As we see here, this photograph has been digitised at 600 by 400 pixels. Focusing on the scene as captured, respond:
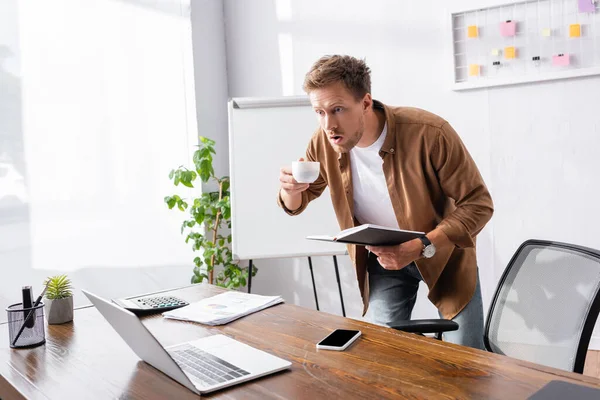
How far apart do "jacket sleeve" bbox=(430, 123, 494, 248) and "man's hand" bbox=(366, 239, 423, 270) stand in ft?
0.39

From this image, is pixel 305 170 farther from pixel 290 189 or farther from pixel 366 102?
pixel 366 102

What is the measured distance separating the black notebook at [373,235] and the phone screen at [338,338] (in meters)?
0.26

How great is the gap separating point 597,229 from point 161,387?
2655mm

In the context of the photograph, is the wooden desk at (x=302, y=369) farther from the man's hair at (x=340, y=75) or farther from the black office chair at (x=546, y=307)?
the man's hair at (x=340, y=75)

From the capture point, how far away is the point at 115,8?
3.41m

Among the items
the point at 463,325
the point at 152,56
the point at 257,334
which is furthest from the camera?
the point at 152,56

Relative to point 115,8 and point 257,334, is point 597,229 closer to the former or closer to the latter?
point 257,334

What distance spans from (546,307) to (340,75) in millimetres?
947

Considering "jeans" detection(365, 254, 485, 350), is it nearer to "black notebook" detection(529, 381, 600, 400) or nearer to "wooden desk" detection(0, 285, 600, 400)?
"wooden desk" detection(0, 285, 600, 400)

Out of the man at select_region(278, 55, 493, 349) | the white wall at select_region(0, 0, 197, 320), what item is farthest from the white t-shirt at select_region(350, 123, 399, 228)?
the white wall at select_region(0, 0, 197, 320)

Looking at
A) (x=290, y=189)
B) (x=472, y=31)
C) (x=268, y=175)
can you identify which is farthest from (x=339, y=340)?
(x=472, y=31)

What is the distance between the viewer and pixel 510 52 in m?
3.09

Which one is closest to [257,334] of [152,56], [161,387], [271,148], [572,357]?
[161,387]

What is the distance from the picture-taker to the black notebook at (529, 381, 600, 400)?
0.92 meters
